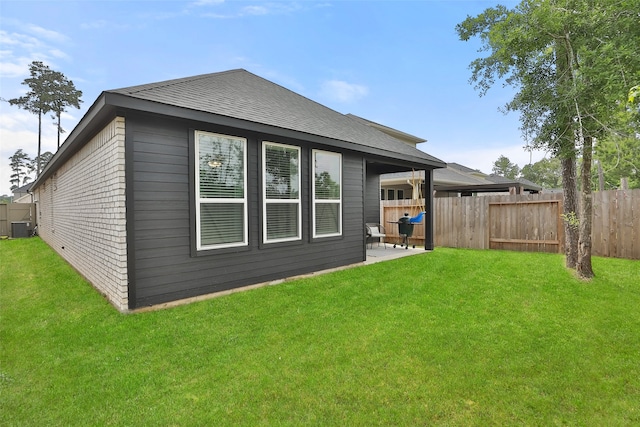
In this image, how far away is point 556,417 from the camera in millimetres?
2018

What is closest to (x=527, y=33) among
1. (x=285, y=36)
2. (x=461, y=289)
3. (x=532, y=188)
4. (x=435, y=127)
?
(x=461, y=289)

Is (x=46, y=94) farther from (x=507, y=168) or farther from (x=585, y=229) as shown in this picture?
(x=507, y=168)

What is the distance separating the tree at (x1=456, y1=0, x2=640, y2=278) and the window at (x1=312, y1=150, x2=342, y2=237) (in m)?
3.34

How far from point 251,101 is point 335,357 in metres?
4.71

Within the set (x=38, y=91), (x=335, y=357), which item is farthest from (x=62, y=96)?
(x=335, y=357)

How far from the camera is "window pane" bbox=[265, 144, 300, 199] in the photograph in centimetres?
527

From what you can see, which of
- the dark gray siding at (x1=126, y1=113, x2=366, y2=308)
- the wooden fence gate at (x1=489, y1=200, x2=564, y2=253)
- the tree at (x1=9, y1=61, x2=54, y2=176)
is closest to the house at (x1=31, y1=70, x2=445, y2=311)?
the dark gray siding at (x1=126, y1=113, x2=366, y2=308)

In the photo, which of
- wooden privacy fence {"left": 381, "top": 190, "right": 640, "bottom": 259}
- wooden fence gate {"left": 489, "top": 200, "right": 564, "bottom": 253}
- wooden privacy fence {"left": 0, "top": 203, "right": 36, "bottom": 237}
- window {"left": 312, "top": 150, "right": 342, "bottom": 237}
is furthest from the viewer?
wooden privacy fence {"left": 0, "top": 203, "right": 36, "bottom": 237}

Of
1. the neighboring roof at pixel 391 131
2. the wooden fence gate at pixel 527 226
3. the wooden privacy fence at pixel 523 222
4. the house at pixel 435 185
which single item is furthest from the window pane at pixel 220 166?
the neighboring roof at pixel 391 131

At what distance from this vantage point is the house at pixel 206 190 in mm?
3881

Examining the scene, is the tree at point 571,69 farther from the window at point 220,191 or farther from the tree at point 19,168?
the tree at point 19,168

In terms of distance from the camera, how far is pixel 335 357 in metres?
2.83

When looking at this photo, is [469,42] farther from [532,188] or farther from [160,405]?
[532,188]

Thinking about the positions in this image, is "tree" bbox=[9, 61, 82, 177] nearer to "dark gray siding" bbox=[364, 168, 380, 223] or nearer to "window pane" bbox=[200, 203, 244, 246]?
"dark gray siding" bbox=[364, 168, 380, 223]
